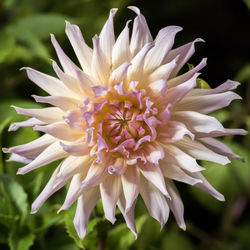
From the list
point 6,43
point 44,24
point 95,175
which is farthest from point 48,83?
point 44,24

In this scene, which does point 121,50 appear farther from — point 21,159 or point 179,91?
point 21,159

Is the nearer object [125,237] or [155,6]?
[125,237]

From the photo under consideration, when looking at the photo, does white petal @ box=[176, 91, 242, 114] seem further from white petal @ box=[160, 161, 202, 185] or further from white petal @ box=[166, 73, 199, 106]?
white petal @ box=[160, 161, 202, 185]

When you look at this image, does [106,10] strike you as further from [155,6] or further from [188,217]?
[188,217]

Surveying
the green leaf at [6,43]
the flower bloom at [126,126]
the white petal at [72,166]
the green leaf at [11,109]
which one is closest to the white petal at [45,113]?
the flower bloom at [126,126]

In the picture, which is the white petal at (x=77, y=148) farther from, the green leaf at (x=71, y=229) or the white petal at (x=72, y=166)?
the green leaf at (x=71, y=229)

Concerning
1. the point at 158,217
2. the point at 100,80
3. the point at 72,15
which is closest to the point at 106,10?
the point at 72,15
